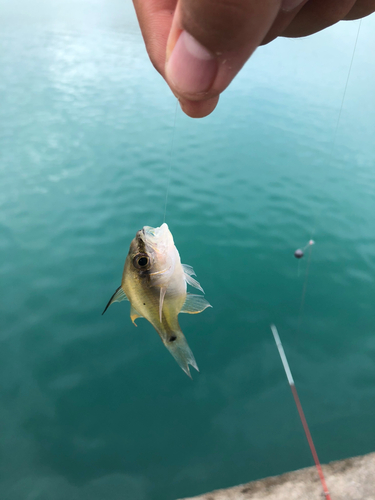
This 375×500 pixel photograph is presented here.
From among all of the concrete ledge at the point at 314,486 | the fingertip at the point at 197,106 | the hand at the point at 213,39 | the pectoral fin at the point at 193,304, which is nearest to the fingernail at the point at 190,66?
the hand at the point at 213,39

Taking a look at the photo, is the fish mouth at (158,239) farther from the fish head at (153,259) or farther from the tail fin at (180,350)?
the tail fin at (180,350)

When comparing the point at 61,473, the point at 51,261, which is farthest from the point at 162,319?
the point at 51,261

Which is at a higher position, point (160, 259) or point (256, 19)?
point (256, 19)

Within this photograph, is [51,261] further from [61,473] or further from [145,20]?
[145,20]

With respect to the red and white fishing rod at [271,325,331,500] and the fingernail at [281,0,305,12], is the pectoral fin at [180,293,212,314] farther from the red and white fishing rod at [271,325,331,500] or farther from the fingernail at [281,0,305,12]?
the fingernail at [281,0,305,12]

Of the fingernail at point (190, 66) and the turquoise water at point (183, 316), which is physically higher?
the fingernail at point (190, 66)

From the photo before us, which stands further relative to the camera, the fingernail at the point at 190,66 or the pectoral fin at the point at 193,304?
the pectoral fin at the point at 193,304

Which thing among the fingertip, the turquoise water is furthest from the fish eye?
the turquoise water
